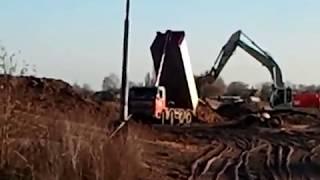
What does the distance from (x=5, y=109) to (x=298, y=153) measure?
1958 cm

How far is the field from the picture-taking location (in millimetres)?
16359

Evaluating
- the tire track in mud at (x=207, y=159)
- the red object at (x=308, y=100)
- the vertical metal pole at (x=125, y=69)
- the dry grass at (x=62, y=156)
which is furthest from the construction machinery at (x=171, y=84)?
the dry grass at (x=62, y=156)

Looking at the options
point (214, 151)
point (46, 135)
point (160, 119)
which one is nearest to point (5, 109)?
point (46, 135)

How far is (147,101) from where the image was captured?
51500 mm

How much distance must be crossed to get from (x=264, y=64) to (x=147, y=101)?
12.9 meters

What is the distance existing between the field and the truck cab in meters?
5.91

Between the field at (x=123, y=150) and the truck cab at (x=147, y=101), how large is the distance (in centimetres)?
591

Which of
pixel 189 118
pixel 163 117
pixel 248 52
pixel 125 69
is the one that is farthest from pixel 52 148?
pixel 248 52

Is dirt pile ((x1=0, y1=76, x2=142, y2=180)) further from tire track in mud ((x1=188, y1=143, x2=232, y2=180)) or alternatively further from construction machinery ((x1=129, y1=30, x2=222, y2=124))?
construction machinery ((x1=129, y1=30, x2=222, y2=124))

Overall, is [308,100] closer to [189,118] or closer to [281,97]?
[281,97]

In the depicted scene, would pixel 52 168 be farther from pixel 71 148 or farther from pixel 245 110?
pixel 245 110

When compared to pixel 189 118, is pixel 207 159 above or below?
below

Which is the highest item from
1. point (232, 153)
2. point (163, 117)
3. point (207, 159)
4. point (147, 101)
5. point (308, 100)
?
point (308, 100)

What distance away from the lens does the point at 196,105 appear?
5784cm
